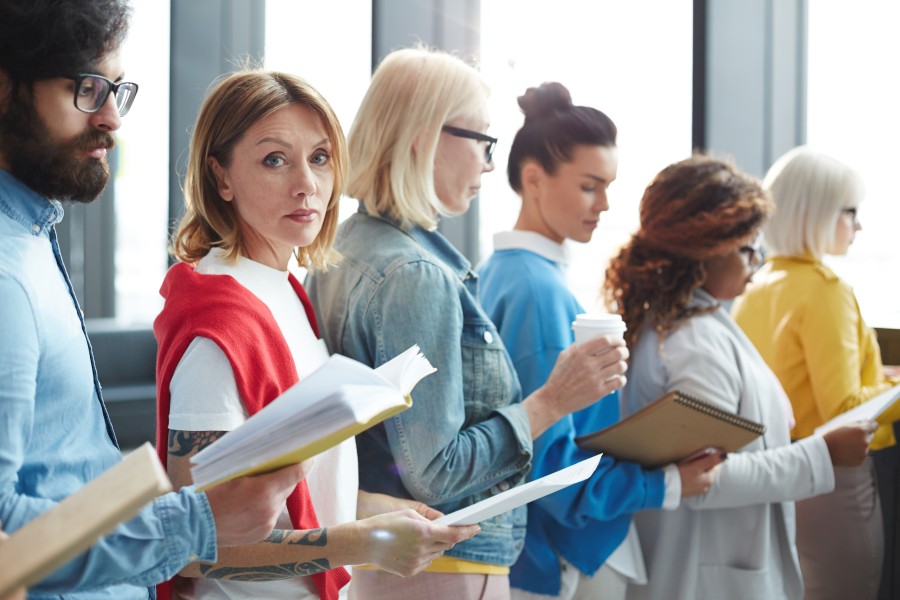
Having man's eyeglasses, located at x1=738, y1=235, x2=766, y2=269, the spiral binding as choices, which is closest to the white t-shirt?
the spiral binding

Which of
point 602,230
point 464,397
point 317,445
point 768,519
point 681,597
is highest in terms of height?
point 602,230

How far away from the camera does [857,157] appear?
3605 mm

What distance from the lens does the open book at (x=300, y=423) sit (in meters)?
0.80

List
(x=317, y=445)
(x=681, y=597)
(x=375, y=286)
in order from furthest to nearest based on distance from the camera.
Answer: (x=681, y=597) → (x=375, y=286) → (x=317, y=445)

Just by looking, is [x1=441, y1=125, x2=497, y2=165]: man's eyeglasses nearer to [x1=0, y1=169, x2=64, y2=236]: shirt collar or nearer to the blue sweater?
the blue sweater

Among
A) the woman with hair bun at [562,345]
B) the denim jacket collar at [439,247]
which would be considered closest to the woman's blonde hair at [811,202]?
the woman with hair bun at [562,345]

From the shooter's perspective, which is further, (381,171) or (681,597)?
(681,597)

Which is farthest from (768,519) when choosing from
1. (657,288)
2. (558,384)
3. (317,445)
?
(317,445)

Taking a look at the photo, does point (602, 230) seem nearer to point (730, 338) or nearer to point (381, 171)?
point (730, 338)

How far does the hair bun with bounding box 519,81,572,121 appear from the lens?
7.00 ft

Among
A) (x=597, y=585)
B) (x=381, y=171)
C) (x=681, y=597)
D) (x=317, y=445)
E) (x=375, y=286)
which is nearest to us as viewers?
(x=317, y=445)

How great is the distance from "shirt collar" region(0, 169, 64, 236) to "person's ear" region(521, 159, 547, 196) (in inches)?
51.9

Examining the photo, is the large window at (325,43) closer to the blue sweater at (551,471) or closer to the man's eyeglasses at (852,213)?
the blue sweater at (551,471)

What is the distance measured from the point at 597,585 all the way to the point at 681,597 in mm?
261
